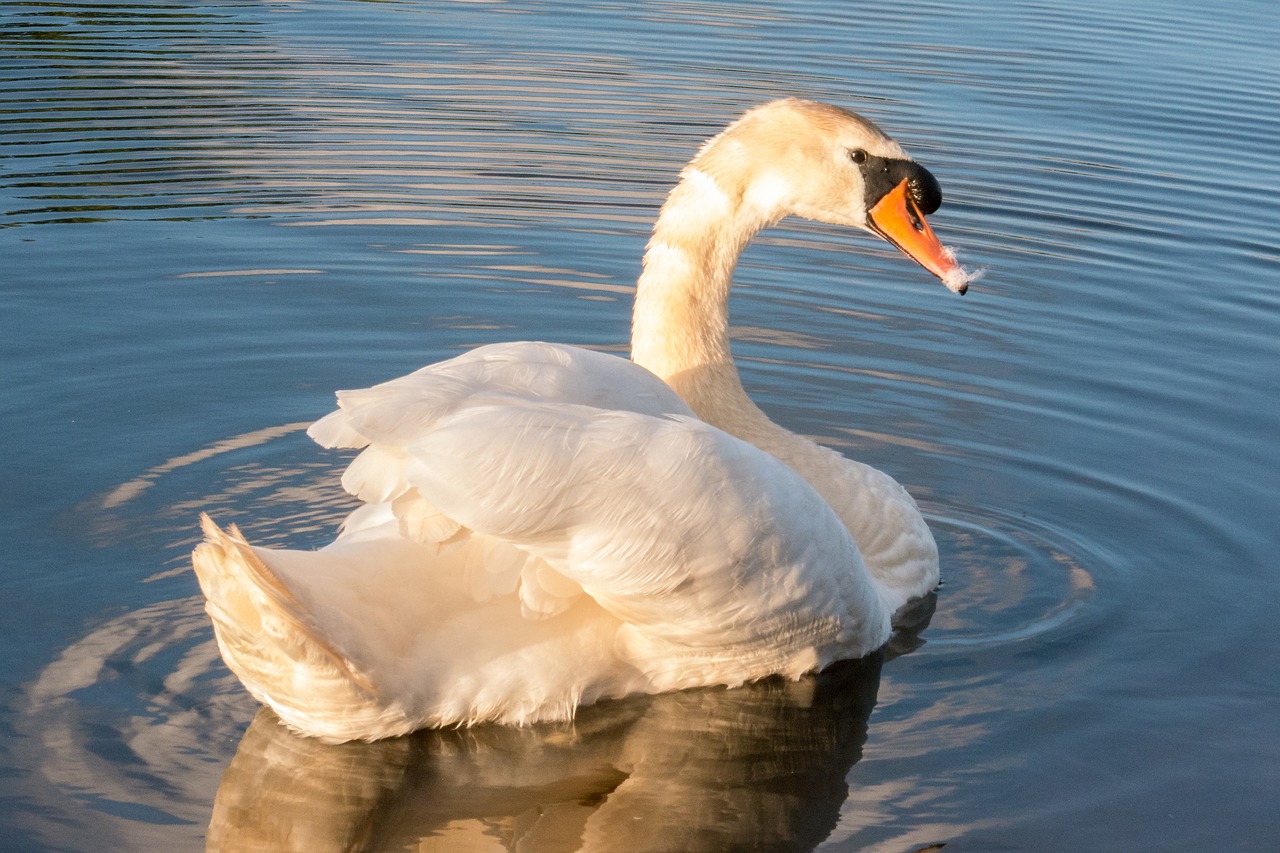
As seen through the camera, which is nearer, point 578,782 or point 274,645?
point 274,645

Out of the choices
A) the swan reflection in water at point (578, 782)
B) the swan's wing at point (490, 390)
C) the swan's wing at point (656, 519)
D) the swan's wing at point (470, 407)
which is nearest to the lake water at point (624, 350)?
the swan reflection in water at point (578, 782)

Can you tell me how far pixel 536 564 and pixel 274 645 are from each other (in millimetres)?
Result: 715

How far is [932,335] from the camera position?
8.51m

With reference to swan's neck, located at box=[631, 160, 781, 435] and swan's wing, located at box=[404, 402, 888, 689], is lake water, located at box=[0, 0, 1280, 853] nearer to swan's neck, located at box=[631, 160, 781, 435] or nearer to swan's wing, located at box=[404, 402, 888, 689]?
swan's wing, located at box=[404, 402, 888, 689]

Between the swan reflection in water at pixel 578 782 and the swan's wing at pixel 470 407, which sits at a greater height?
the swan's wing at pixel 470 407

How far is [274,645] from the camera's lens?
13.5 feet

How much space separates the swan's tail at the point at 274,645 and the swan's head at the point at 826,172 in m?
2.21

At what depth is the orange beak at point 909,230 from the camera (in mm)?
5801

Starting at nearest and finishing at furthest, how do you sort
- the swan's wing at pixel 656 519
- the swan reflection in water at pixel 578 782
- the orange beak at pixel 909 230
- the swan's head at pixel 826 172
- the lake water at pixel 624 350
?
the swan's wing at pixel 656 519
the swan reflection in water at pixel 578 782
the lake water at pixel 624 350
the swan's head at pixel 826 172
the orange beak at pixel 909 230

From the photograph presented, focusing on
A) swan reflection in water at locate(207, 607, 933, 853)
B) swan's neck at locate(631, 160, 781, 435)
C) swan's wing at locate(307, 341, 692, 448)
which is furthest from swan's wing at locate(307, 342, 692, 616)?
swan's neck at locate(631, 160, 781, 435)

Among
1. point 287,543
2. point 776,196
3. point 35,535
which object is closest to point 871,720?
point 776,196

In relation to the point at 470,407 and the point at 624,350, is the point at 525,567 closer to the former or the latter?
the point at 470,407

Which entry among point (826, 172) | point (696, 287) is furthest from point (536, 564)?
point (826, 172)

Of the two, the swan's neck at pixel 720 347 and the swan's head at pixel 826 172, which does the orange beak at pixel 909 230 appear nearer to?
the swan's head at pixel 826 172
